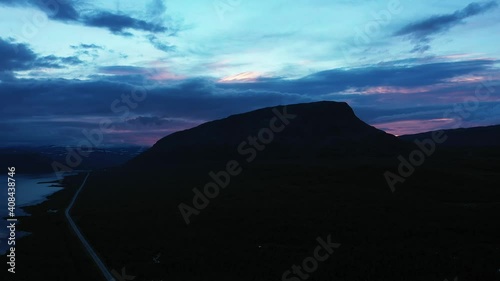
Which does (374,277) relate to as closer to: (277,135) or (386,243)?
→ (386,243)

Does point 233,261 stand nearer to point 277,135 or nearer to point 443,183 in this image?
point 443,183

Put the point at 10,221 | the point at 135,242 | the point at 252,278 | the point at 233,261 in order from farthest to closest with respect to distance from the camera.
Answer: the point at 10,221
the point at 135,242
the point at 233,261
the point at 252,278

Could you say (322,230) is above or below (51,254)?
above

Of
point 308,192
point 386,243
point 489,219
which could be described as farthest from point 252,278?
point 308,192

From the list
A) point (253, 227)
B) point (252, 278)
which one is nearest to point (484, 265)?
point (252, 278)

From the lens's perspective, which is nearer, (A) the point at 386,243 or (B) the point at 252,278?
(B) the point at 252,278

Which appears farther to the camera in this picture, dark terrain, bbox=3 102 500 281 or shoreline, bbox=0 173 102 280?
shoreline, bbox=0 173 102 280

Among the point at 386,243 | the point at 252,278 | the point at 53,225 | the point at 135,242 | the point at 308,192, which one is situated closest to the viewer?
the point at 252,278

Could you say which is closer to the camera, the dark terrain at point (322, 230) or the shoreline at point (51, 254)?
the dark terrain at point (322, 230)

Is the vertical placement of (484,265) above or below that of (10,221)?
above

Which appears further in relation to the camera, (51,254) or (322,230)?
(322,230)
